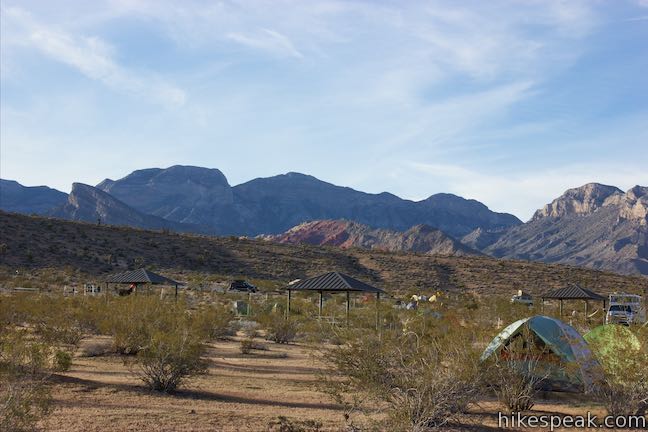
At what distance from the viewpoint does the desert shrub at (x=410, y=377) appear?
9.19 meters

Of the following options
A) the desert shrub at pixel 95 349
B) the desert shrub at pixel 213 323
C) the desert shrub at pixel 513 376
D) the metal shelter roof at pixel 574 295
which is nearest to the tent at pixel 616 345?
the desert shrub at pixel 513 376

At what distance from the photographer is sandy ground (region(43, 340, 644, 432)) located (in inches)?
392

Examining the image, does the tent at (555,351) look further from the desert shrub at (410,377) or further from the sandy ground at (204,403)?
the desert shrub at (410,377)

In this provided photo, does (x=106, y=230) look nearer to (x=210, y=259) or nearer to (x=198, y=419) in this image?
(x=210, y=259)

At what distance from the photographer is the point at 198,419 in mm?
10297

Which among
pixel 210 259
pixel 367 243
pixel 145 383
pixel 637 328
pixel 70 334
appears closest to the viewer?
pixel 637 328

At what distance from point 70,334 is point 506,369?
456 inches

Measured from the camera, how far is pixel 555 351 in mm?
12977

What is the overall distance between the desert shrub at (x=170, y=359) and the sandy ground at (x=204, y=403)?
284 millimetres

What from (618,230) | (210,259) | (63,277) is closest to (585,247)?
(618,230)

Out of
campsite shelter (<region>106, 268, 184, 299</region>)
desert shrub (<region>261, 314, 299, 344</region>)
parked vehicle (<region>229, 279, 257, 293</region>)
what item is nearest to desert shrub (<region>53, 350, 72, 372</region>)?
desert shrub (<region>261, 314, 299, 344</region>)

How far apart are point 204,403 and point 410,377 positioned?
4.15m

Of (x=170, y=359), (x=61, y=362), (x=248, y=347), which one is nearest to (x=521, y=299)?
(x=248, y=347)

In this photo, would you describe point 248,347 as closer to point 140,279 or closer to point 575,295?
point 140,279
